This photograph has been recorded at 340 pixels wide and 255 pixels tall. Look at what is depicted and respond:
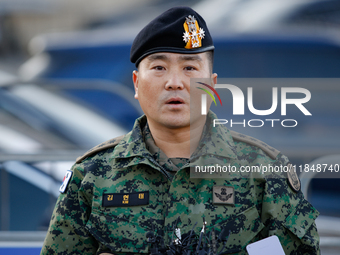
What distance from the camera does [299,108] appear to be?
6.38 feet

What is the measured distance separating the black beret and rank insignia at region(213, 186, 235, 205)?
54cm

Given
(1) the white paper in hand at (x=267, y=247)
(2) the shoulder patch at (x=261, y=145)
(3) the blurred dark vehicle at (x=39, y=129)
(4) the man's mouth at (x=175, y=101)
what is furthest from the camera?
A: (3) the blurred dark vehicle at (x=39, y=129)

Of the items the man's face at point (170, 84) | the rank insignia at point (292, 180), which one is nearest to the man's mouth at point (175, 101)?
the man's face at point (170, 84)

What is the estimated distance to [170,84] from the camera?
1.44 meters

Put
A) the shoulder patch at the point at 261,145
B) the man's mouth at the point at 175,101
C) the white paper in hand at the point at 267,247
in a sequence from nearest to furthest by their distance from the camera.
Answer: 1. the white paper in hand at the point at 267,247
2. the man's mouth at the point at 175,101
3. the shoulder patch at the point at 261,145

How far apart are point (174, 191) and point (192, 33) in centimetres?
62

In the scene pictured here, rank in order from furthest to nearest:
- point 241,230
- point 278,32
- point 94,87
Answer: point 278,32
point 94,87
point 241,230

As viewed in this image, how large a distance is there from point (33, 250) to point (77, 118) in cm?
283

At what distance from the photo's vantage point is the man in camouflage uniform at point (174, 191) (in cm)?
146

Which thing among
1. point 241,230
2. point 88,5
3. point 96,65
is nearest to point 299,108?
point 241,230

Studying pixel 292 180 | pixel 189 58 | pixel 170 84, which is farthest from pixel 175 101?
pixel 292 180

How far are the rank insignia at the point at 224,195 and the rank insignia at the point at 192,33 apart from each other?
560 mm

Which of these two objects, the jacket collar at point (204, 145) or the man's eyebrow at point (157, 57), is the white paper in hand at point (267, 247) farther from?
the man's eyebrow at point (157, 57)

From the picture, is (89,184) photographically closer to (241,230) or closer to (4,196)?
(241,230)
